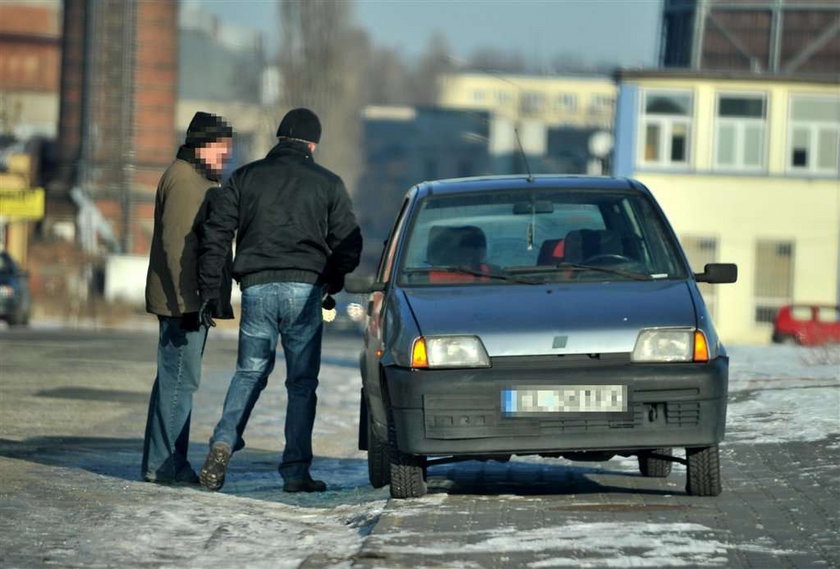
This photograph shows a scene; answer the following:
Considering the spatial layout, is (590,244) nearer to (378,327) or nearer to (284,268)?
(378,327)

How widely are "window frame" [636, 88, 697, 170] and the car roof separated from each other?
43717 millimetres

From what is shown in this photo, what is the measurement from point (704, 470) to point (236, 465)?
366 cm

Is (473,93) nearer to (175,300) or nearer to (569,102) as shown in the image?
(569,102)

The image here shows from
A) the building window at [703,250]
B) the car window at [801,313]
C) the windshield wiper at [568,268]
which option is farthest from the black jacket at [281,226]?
the building window at [703,250]

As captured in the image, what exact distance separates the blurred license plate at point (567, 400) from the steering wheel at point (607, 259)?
1.13 meters

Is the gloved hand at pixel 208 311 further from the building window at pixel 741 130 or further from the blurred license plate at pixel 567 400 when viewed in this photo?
the building window at pixel 741 130

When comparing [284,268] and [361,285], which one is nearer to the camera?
[361,285]

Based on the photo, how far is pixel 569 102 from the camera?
157m

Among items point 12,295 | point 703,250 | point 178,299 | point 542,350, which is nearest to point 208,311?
point 178,299

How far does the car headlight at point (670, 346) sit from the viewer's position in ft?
25.6

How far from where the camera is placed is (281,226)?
9.09 m

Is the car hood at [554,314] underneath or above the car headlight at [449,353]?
above

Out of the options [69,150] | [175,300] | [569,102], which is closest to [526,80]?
[569,102]

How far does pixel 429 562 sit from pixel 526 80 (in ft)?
468
